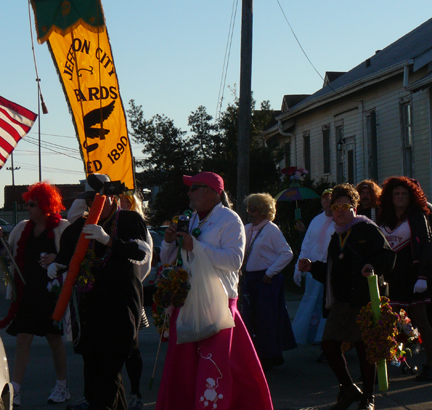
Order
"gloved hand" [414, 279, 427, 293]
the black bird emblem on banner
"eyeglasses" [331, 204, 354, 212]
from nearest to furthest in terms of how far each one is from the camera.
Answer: "eyeglasses" [331, 204, 354, 212]
"gloved hand" [414, 279, 427, 293]
the black bird emblem on banner

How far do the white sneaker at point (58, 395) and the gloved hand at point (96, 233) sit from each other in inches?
83.8

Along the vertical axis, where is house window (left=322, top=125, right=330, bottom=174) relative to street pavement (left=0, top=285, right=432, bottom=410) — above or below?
above

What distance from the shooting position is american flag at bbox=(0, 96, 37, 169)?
22.4 ft

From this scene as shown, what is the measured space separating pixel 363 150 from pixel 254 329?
15.6 metres

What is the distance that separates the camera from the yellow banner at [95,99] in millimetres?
6867

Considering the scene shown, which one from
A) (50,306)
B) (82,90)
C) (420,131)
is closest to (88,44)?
(82,90)

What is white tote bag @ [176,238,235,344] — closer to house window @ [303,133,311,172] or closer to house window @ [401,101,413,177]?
house window @ [401,101,413,177]

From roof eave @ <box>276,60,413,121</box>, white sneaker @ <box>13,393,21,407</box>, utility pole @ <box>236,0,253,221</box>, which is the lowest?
white sneaker @ <box>13,393,21,407</box>

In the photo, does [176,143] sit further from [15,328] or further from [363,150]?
[15,328]

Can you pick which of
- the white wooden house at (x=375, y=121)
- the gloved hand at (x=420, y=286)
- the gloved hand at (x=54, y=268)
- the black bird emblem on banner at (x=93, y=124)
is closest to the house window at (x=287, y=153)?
the white wooden house at (x=375, y=121)

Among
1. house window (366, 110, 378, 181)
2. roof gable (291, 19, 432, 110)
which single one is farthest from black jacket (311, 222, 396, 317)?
house window (366, 110, 378, 181)

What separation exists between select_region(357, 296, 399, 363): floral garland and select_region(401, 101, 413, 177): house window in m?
14.1

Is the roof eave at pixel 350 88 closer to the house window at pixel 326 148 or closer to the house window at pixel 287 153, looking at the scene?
the house window at pixel 326 148

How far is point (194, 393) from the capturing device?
476cm
